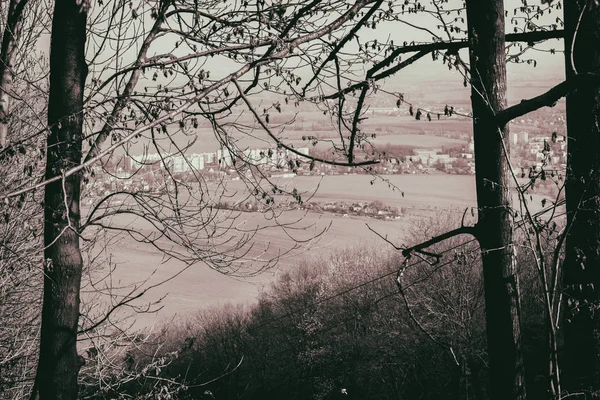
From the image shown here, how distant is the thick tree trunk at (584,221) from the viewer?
4895 millimetres

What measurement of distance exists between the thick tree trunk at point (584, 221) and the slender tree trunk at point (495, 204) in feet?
1.55

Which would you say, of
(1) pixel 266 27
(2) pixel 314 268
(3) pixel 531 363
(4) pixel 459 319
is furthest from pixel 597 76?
(2) pixel 314 268

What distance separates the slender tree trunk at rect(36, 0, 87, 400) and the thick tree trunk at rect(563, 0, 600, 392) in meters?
3.55

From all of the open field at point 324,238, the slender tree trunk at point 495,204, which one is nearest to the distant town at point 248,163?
the slender tree trunk at point 495,204

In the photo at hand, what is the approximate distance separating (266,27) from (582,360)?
3735 millimetres

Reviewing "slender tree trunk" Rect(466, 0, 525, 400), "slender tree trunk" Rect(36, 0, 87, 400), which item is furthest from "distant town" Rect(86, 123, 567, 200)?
"slender tree trunk" Rect(36, 0, 87, 400)

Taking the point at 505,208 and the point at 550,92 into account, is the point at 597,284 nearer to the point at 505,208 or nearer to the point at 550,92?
the point at 505,208

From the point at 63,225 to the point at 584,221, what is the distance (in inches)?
146

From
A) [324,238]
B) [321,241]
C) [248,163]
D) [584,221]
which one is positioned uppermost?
[248,163]

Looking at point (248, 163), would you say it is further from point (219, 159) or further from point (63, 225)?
point (63, 225)

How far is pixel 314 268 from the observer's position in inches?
1791

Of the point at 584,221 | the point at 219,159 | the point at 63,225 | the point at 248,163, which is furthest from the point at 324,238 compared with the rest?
the point at 63,225

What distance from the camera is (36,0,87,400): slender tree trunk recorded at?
5.01 meters

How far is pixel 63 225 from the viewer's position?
196 inches
